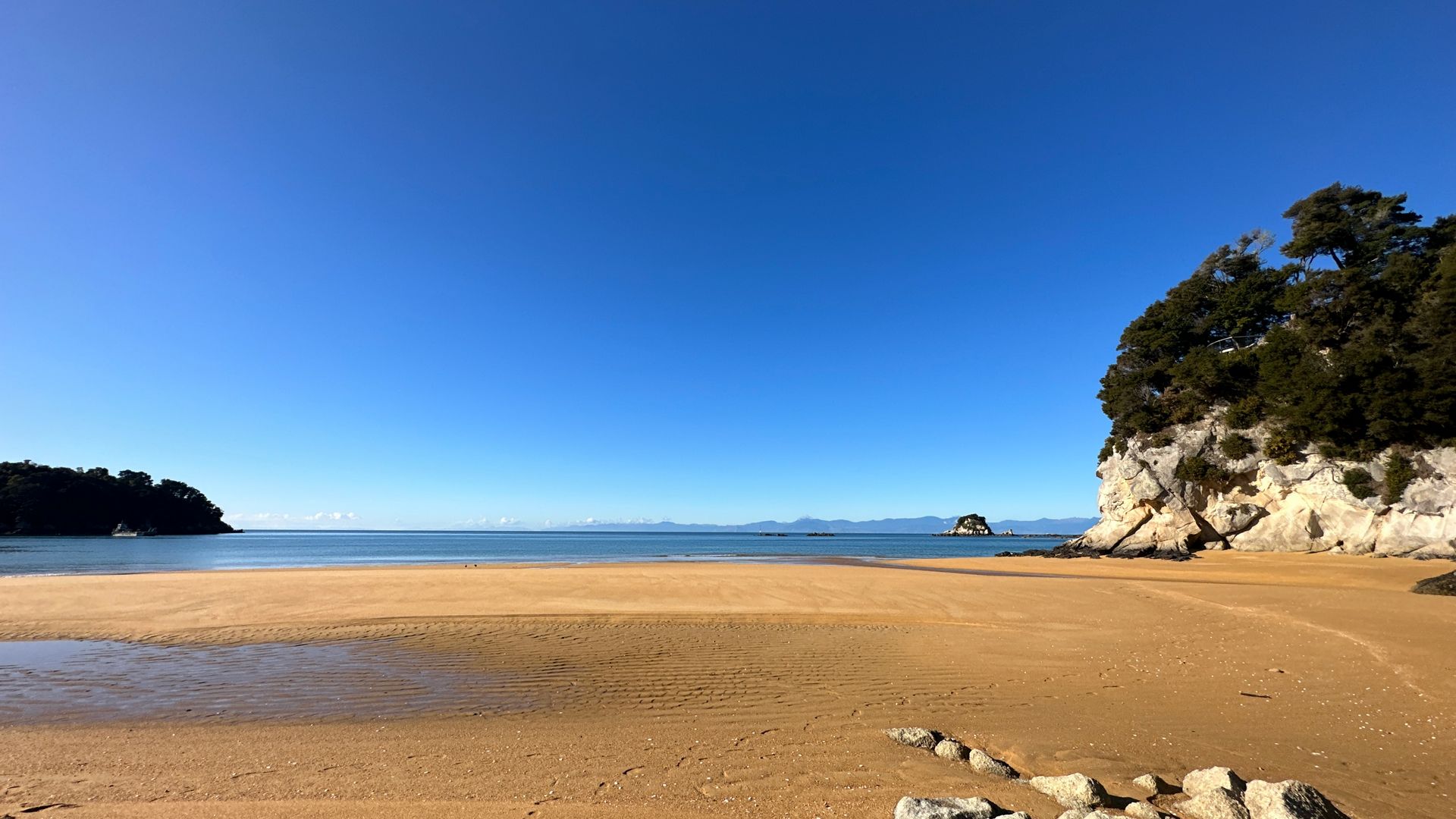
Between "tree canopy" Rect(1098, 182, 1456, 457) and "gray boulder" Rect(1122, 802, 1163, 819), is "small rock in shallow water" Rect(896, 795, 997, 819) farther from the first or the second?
"tree canopy" Rect(1098, 182, 1456, 457)

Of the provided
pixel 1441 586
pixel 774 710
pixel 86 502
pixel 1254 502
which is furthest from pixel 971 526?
pixel 86 502

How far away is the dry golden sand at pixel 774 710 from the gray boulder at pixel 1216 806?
1.82ft

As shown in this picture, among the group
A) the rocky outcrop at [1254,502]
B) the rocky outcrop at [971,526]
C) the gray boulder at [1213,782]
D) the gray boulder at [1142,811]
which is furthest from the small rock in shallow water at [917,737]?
the rocky outcrop at [971,526]

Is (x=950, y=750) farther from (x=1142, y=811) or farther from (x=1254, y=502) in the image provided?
(x=1254, y=502)

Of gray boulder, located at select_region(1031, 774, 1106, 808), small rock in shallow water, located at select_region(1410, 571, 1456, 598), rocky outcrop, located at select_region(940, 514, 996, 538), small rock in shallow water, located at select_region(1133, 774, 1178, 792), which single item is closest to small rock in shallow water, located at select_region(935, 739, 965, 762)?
gray boulder, located at select_region(1031, 774, 1106, 808)

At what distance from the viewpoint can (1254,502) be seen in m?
37.3

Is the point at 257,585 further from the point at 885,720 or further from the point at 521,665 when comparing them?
the point at 885,720

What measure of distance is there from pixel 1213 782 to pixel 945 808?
7.11ft

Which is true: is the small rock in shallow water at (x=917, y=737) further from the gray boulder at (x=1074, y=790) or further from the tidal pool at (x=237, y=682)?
the tidal pool at (x=237, y=682)

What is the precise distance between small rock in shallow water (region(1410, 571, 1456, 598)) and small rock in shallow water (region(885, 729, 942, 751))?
20906 millimetres

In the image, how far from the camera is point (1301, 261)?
47.0 meters

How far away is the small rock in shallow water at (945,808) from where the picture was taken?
3.58 m

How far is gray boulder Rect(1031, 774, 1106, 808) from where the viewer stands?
4.07m

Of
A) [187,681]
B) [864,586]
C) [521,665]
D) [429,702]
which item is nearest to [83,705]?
[187,681]
